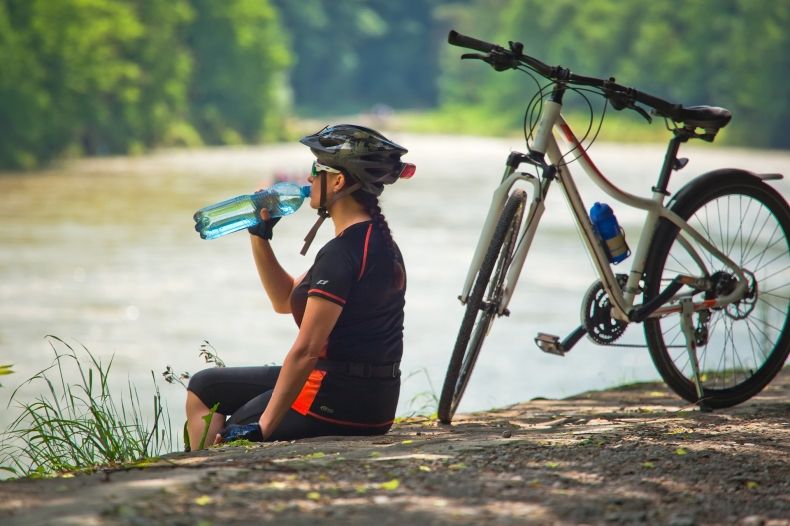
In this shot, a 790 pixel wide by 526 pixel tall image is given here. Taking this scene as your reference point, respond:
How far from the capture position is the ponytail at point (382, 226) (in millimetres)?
4309

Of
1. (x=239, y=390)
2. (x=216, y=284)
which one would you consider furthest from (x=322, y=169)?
(x=216, y=284)

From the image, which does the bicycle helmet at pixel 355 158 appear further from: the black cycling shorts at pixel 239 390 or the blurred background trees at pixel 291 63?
the blurred background trees at pixel 291 63

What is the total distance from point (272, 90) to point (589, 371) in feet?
152

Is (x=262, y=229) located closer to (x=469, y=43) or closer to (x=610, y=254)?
(x=469, y=43)

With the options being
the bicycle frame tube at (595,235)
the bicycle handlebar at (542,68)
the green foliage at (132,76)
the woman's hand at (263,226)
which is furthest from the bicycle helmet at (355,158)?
the green foliage at (132,76)

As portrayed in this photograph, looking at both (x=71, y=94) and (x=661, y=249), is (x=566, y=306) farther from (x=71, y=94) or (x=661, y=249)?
(x=71, y=94)

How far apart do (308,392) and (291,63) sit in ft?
195

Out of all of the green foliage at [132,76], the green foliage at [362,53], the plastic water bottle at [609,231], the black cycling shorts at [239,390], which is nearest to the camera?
the black cycling shorts at [239,390]

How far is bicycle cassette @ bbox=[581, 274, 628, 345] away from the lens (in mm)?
4852

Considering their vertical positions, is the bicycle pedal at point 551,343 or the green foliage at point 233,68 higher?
the green foliage at point 233,68

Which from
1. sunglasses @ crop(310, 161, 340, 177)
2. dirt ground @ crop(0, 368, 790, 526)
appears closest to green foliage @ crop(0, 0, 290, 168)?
sunglasses @ crop(310, 161, 340, 177)

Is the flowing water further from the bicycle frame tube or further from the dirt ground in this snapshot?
the dirt ground

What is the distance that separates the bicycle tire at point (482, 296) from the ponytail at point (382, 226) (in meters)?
0.38

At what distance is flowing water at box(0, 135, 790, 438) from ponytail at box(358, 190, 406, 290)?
916mm
